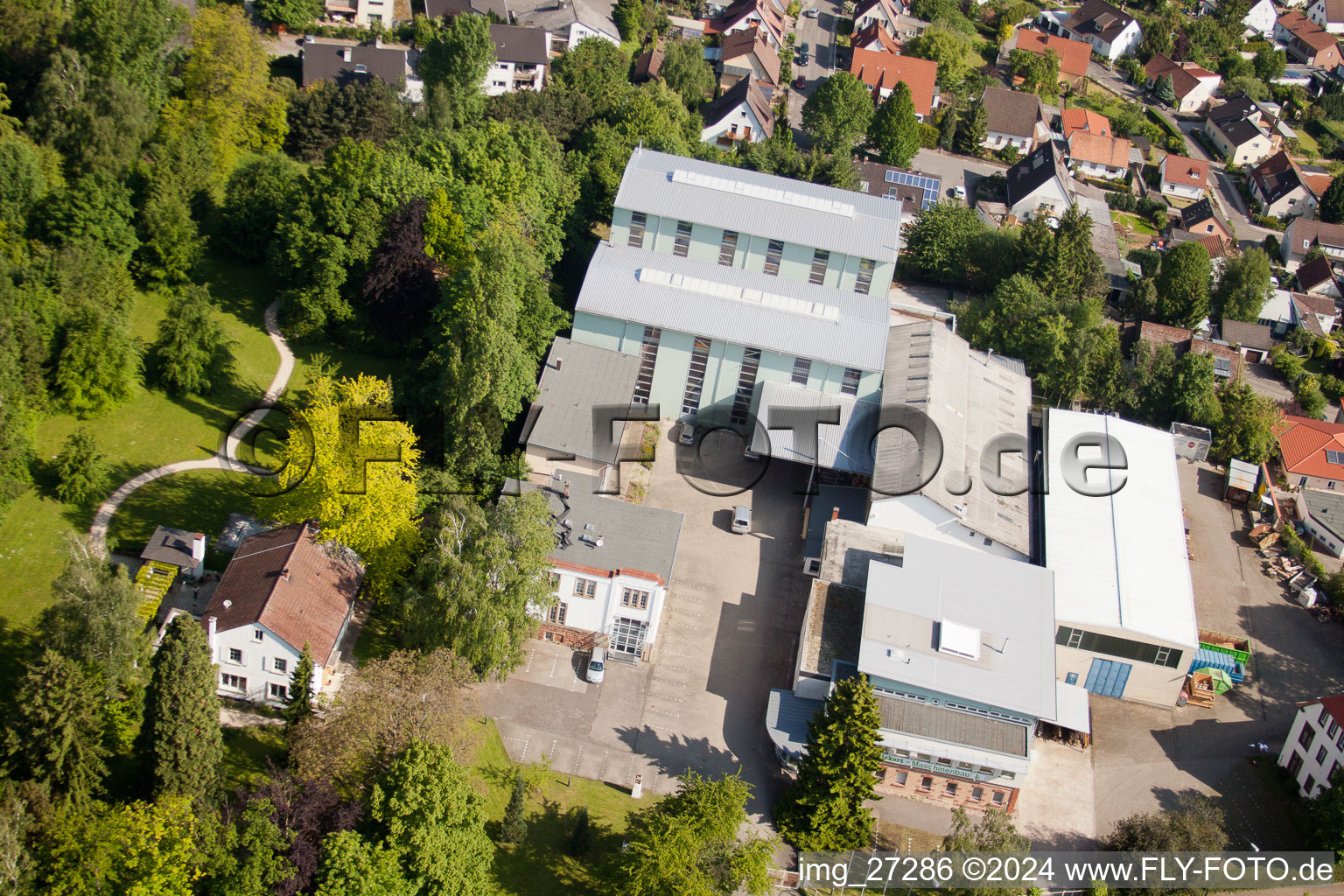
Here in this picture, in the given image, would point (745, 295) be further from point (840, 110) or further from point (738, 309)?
point (840, 110)

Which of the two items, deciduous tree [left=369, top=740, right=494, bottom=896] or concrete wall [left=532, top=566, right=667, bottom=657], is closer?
deciduous tree [left=369, top=740, right=494, bottom=896]

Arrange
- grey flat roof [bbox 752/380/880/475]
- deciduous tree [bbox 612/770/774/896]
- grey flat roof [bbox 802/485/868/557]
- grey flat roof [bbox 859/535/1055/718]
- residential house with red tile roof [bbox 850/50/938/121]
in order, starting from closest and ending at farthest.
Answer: deciduous tree [bbox 612/770/774/896], grey flat roof [bbox 859/535/1055/718], grey flat roof [bbox 802/485/868/557], grey flat roof [bbox 752/380/880/475], residential house with red tile roof [bbox 850/50/938/121]

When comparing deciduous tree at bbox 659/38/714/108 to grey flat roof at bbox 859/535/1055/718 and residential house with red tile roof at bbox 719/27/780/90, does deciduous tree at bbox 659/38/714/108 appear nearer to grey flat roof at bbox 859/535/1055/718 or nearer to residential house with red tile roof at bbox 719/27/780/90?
residential house with red tile roof at bbox 719/27/780/90

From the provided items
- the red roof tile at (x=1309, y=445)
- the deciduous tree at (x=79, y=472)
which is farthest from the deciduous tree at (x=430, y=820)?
the red roof tile at (x=1309, y=445)

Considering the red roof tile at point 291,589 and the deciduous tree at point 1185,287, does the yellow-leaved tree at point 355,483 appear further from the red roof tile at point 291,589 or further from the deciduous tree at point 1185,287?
the deciduous tree at point 1185,287

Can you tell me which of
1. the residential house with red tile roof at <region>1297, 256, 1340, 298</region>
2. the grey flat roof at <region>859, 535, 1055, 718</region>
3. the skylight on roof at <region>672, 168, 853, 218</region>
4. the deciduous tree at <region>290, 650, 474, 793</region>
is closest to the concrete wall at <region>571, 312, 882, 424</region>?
the grey flat roof at <region>859, 535, 1055, 718</region>

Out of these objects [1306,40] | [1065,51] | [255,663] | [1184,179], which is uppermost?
[1306,40]

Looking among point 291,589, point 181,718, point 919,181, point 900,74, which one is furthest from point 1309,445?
point 181,718

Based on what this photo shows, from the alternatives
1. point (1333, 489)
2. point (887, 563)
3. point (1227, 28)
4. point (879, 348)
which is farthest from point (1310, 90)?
point (887, 563)
